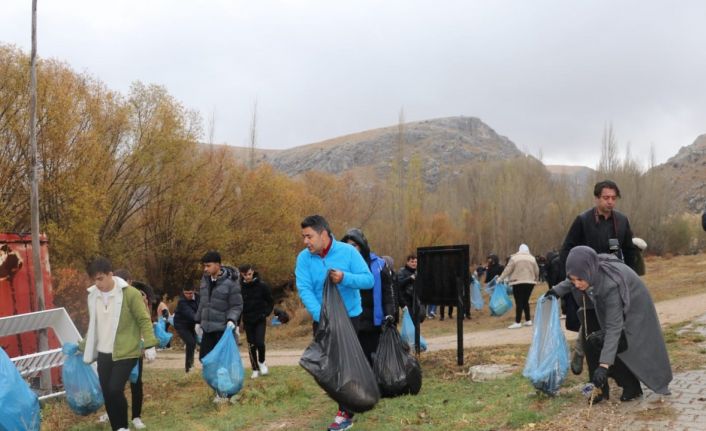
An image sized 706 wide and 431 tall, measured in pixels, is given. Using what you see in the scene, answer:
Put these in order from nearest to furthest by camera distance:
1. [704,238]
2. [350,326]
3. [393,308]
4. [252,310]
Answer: [350,326]
[393,308]
[252,310]
[704,238]

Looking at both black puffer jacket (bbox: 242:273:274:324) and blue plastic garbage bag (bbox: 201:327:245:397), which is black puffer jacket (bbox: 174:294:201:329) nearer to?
black puffer jacket (bbox: 242:273:274:324)

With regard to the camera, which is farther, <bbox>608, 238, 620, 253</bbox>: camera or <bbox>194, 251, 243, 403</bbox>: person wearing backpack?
<bbox>194, 251, 243, 403</bbox>: person wearing backpack

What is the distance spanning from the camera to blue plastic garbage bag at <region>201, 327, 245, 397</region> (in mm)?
6824

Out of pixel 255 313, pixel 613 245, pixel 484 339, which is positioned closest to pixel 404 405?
pixel 613 245

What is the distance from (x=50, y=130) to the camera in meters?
23.5

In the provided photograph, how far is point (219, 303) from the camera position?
7.57 m

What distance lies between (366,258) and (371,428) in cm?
156

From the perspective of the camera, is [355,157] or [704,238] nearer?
[704,238]

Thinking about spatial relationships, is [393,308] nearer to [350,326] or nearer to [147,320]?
[350,326]

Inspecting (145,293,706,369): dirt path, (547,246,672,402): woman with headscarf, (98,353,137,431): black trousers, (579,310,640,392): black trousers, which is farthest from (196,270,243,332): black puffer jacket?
(547,246,672,402): woman with headscarf

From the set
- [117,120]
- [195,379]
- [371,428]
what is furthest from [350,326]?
[117,120]

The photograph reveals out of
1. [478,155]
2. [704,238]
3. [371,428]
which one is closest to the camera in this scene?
[371,428]

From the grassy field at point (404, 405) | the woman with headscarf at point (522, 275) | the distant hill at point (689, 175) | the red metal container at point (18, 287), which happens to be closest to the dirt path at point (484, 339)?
the woman with headscarf at point (522, 275)

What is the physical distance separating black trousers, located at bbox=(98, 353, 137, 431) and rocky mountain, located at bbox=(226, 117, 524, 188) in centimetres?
11478
